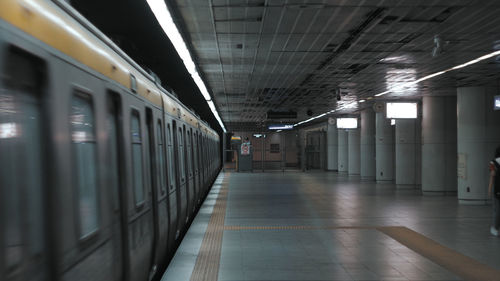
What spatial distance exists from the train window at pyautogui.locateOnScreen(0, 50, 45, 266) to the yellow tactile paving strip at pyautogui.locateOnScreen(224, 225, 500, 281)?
5981mm

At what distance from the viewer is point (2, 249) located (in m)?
1.88

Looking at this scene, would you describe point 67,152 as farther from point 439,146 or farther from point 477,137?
point 439,146

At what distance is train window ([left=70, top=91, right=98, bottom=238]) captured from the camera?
2801 millimetres

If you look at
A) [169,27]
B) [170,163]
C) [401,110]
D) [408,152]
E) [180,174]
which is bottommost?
[408,152]

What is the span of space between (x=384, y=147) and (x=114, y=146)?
2155 centimetres

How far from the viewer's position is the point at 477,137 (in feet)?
49.9

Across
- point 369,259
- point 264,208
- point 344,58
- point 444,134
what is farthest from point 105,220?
point 444,134

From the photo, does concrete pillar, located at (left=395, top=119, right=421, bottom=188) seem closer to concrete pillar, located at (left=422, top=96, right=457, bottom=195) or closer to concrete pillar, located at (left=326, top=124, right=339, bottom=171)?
concrete pillar, located at (left=422, top=96, right=457, bottom=195)

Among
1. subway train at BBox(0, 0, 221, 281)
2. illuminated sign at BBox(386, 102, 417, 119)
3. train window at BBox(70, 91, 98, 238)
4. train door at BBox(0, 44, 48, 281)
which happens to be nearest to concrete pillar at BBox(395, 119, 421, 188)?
illuminated sign at BBox(386, 102, 417, 119)

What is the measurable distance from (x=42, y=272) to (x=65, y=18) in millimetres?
1484

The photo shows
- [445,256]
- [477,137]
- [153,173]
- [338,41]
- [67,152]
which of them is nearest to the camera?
[67,152]

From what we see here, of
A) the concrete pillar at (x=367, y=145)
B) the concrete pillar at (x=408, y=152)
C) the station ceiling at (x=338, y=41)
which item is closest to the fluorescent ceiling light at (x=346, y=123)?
the concrete pillar at (x=367, y=145)

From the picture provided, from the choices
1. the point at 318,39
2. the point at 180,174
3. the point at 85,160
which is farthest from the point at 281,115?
the point at 85,160

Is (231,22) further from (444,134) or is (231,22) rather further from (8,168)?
(444,134)
